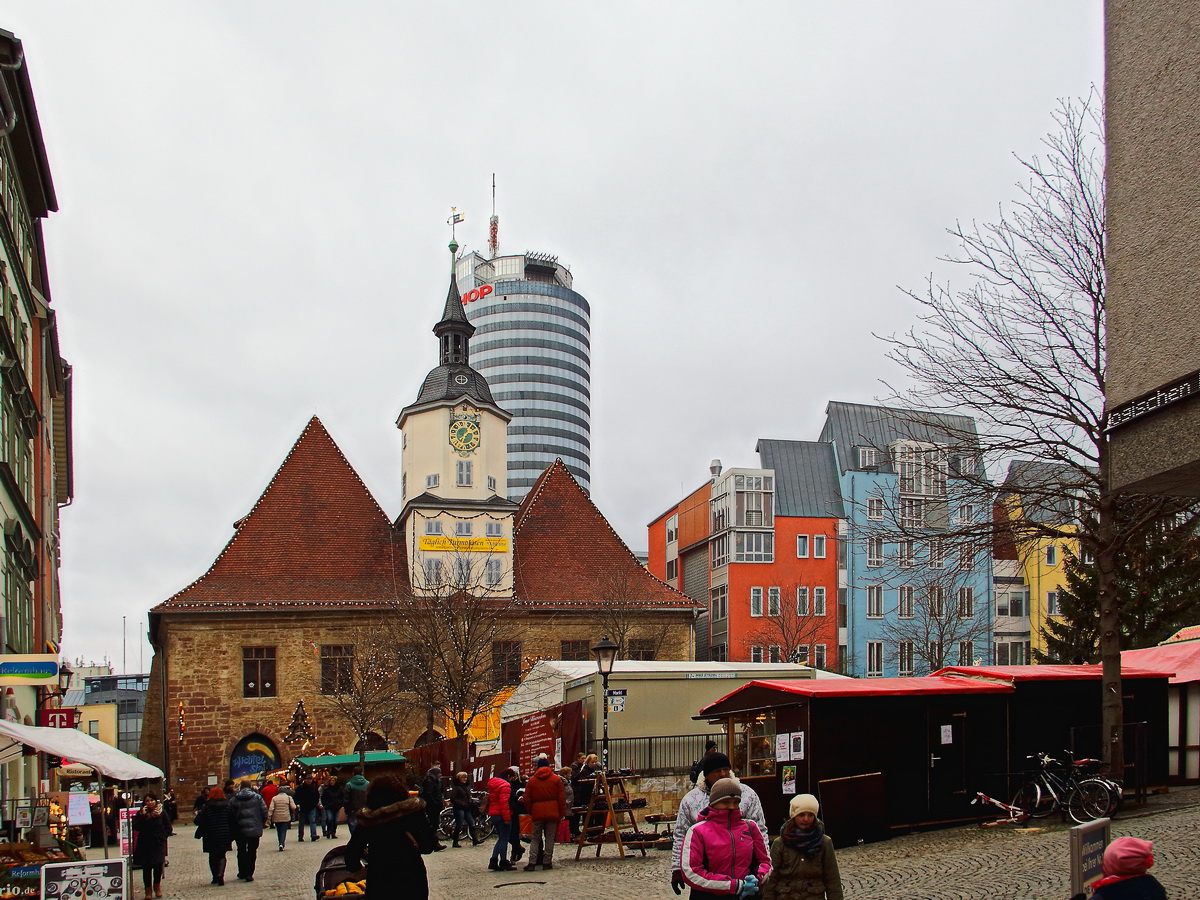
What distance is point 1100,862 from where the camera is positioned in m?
8.27

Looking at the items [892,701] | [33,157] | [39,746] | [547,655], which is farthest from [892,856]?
[547,655]

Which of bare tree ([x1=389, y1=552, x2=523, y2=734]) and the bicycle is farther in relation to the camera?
bare tree ([x1=389, y1=552, x2=523, y2=734])

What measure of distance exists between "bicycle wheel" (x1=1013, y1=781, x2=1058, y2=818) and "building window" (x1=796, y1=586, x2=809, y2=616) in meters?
48.1

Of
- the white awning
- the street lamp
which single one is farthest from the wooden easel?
the white awning

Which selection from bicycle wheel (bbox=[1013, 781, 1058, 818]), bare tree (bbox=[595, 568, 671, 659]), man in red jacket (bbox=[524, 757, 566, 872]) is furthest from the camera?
bare tree (bbox=[595, 568, 671, 659])

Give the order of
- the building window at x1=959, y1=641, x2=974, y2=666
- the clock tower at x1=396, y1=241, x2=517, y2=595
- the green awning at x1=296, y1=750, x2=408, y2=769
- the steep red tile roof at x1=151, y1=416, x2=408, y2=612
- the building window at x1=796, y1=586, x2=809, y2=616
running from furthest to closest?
the building window at x1=796, y1=586, x2=809, y2=616, the building window at x1=959, y1=641, x2=974, y2=666, the clock tower at x1=396, y1=241, x2=517, y2=595, the steep red tile roof at x1=151, y1=416, x2=408, y2=612, the green awning at x1=296, y1=750, x2=408, y2=769

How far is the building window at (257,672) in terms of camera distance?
2074 inches

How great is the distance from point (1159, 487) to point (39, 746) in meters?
12.6

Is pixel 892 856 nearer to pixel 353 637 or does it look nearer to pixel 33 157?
pixel 33 157

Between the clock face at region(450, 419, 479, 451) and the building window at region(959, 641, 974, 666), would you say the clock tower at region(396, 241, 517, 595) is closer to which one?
the clock face at region(450, 419, 479, 451)

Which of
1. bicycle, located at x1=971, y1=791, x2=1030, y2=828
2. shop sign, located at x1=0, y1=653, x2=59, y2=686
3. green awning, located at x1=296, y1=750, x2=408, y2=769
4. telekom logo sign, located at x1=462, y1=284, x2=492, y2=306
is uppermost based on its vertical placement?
telekom logo sign, located at x1=462, y1=284, x2=492, y2=306

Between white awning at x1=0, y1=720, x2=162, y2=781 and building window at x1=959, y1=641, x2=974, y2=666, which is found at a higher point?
white awning at x1=0, y1=720, x2=162, y2=781

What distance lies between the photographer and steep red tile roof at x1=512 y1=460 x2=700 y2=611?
5725 centimetres

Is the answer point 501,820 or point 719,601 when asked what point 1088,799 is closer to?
point 501,820
